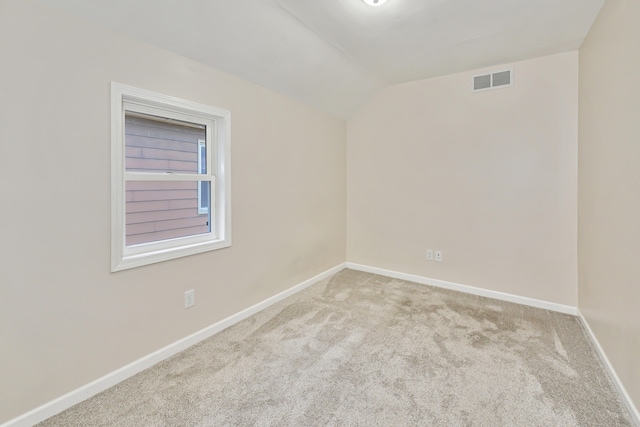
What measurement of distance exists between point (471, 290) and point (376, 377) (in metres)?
1.99

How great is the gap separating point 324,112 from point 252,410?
3149 mm

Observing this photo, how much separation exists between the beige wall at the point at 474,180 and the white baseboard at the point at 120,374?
2017mm

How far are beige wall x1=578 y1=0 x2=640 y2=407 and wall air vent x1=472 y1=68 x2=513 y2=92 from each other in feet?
1.89

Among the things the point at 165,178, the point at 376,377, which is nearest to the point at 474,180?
the point at 376,377

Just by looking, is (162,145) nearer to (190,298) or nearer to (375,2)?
(190,298)

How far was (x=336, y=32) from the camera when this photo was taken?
243 cm

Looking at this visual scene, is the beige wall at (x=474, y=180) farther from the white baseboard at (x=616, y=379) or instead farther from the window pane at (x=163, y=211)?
the window pane at (x=163, y=211)

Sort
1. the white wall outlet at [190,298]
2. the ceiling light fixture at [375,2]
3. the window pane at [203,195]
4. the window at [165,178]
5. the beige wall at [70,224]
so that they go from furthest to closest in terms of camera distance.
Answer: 1. the window pane at [203,195]
2. the white wall outlet at [190,298]
3. the ceiling light fixture at [375,2]
4. the window at [165,178]
5. the beige wall at [70,224]

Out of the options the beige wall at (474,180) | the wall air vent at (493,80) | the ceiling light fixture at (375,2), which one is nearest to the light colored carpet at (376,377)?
the beige wall at (474,180)

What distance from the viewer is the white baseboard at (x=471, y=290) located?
9.31ft

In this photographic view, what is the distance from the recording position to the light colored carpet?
1.55 metres

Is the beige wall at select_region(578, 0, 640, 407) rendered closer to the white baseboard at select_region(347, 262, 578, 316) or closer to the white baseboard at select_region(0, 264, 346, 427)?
the white baseboard at select_region(347, 262, 578, 316)

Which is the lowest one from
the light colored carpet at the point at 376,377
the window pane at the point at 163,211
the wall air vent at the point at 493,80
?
the light colored carpet at the point at 376,377

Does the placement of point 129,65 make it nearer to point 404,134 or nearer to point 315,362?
point 315,362
